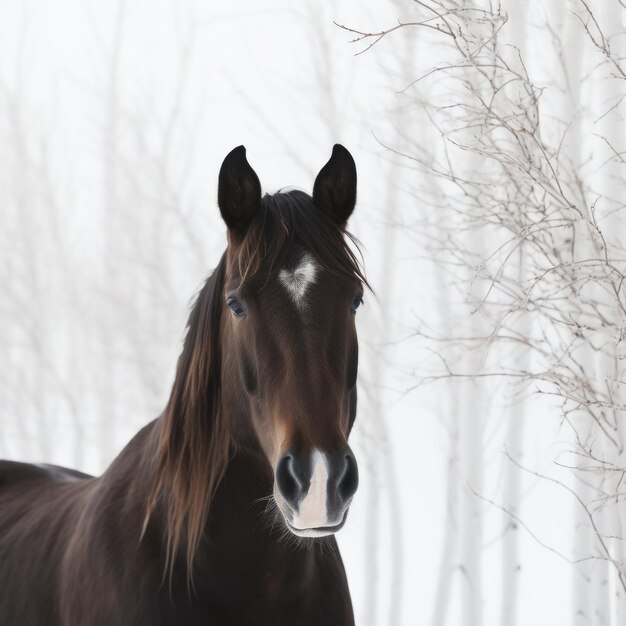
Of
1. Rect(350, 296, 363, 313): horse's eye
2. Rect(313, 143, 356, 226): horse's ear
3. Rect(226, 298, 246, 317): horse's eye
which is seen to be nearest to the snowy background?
Rect(313, 143, 356, 226): horse's ear

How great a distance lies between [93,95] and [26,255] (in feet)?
6.79

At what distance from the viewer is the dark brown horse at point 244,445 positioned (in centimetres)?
147

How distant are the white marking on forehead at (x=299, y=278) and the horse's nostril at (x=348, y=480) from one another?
29 cm

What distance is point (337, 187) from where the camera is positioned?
1669 mm

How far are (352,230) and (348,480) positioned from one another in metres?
6.05

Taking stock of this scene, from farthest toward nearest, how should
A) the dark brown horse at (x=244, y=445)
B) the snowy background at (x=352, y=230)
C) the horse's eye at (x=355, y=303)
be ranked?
1. the snowy background at (x=352, y=230)
2. the horse's eye at (x=355, y=303)
3. the dark brown horse at (x=244, y=445)

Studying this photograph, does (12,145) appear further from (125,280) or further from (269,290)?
(269,290)

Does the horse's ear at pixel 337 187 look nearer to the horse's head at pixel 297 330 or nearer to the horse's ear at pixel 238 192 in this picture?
the horse's head at pixel 297 330

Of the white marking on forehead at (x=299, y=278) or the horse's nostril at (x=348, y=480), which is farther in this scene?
the white marking on forehead at (x=299, y=278)

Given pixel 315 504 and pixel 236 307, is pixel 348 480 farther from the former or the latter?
pixel 236 307

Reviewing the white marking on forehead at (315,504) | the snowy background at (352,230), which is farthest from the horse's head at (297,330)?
the snowy background at (352,230)

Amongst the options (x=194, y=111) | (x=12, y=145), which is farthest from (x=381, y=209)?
(x=12, y=145)

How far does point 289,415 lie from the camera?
4.64 ft

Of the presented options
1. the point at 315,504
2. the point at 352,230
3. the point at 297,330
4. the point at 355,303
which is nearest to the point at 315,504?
the point at 315,504
